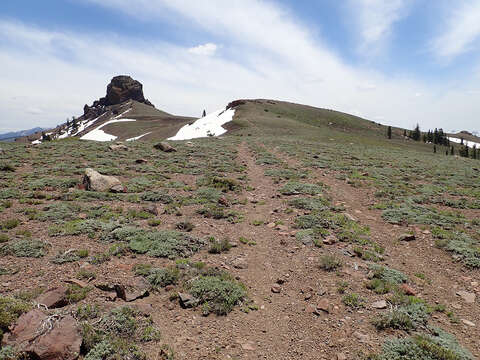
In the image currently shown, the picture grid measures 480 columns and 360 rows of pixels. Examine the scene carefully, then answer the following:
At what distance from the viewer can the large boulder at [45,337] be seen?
4492 mm

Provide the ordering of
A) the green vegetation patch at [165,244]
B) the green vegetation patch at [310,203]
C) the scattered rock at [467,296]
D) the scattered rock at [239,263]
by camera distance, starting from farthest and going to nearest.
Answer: the green vegetation patch at [310,203], the green vegetation patch at [165,244], the scattered rock at [239,263], the scattered rock at [467,296]

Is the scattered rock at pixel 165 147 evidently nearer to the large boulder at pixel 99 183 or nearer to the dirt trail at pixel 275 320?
the large boulder at pixel 99 183

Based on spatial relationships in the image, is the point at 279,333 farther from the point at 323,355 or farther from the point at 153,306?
the point at 153,306

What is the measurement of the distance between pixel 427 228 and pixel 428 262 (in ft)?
11.3

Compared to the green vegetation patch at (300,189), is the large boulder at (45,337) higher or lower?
lower

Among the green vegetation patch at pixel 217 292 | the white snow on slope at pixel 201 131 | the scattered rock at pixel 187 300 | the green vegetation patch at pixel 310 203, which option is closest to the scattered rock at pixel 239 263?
the green vegetation patch at pixel 217 292

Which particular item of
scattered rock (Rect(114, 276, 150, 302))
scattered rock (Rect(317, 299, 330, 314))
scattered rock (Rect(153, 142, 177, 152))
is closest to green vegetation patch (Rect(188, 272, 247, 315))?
scattered rock (Rect(114, 276, 150, 302))

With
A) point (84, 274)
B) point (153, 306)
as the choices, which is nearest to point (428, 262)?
point (153, 306)

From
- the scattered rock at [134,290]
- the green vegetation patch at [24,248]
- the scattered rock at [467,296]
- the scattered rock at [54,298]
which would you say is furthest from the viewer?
the green vegetation patch at [24,248]

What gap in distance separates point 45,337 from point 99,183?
39.7 feet

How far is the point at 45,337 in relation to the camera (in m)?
4.68

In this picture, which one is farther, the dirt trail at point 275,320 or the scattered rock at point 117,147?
the scattered rock at point 117,147

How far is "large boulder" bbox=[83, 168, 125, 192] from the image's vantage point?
15.2 m

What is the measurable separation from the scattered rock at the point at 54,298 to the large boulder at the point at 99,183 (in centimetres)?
968
